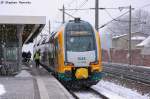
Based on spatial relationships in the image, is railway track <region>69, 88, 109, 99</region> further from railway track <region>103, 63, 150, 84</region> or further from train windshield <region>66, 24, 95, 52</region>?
railway track <region>103, 63, 150, 84</region>

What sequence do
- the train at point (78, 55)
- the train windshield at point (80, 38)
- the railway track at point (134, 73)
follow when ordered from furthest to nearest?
1. the railway track at point (134, 73)
2. the train windshield at point (80, 38)
3. the train at point (78, 55)

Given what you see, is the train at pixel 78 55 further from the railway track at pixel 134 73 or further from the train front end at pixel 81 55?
the railway track at pixel 134 73

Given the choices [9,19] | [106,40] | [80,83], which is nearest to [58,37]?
[80,83]

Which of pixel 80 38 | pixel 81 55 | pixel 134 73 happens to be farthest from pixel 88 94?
pixel 134 73

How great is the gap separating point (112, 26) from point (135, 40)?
113 ft

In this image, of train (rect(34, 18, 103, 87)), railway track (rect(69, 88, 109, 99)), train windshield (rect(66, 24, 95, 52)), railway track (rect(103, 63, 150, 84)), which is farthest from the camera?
railway track (rect(103, 63, 150, 84))

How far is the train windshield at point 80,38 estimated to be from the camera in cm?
2017

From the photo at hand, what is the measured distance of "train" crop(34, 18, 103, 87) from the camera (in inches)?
775

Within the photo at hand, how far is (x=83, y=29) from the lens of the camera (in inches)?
810

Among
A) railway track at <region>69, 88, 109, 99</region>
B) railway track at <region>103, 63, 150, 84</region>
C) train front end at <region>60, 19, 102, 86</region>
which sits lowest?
railway track at <region>69, 88, 109, 99</region>

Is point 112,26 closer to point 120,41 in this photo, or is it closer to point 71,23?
point 120,41

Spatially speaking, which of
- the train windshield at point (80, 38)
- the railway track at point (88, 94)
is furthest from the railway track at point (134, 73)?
the train windshield at point (80, 38)

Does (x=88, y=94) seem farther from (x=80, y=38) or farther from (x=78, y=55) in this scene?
(x=80, y=38)

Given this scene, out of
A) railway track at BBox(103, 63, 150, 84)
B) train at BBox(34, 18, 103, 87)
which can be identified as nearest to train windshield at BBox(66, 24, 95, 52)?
train at BBox(34, 18, 103, 87)
